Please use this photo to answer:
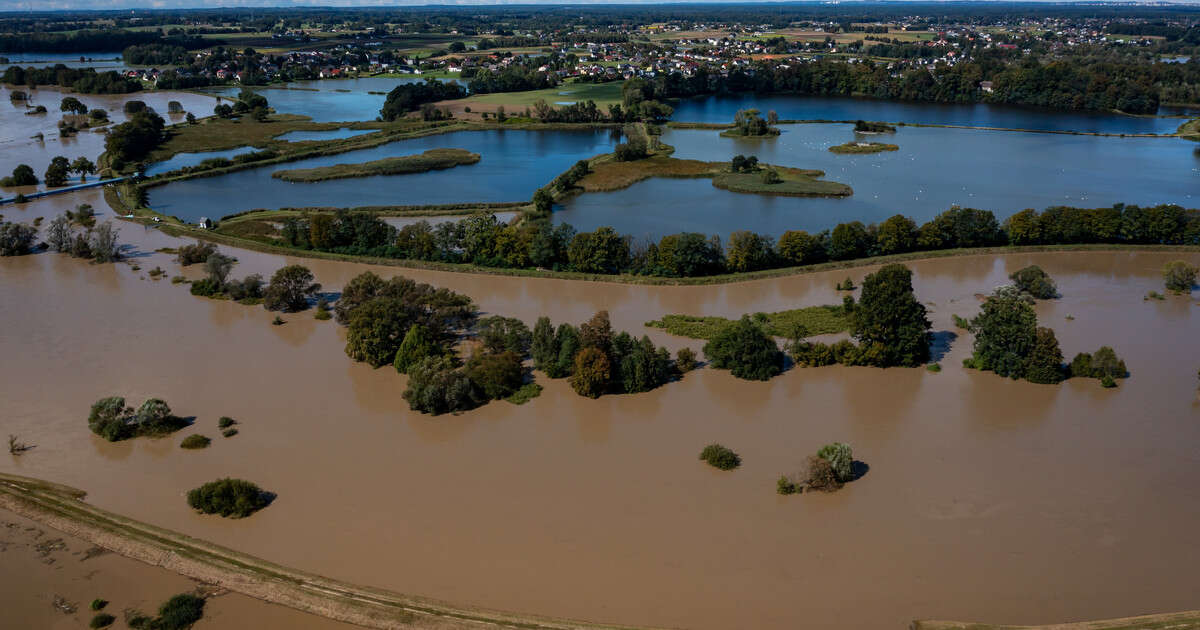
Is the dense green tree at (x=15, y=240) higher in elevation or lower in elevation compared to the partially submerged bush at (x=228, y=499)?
higher

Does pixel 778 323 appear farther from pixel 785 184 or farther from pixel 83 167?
pixel 83 167

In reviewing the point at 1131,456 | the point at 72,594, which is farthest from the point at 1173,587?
the point at 72,594

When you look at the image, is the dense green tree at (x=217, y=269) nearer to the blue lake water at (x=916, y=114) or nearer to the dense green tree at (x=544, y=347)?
the dense green tree at (x=544, y=347)

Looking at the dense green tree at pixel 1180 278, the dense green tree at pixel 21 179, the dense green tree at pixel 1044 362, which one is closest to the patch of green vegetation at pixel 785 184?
the dense green tree at pixel 1180 278

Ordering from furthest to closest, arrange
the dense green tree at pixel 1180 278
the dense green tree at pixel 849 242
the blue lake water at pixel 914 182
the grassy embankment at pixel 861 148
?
1. the grassy embankment at pixel 861 148
2. the blue lake water at pixel 914 182
3. the dense green tree at pixel 849 242
4. the dense green tree at pixel 1180 278

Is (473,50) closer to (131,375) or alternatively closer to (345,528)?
(131,375)

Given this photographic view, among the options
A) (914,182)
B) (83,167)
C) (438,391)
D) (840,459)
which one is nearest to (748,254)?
(840,459)

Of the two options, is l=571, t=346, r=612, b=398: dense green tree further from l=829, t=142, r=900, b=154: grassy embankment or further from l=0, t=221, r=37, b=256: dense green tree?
l=829, t=142, r=900, b=154: grassy embankment
